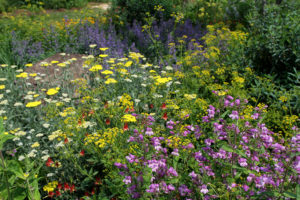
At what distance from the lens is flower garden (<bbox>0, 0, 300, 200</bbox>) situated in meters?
1.93

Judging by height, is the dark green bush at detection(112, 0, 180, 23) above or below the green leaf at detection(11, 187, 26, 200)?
above

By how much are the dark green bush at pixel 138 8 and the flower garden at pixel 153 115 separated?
0.14 ft

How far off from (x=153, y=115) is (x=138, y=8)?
4.37m

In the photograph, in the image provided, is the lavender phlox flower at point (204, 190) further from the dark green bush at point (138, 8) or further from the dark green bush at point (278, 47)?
the dark green bush at point (138, 8)

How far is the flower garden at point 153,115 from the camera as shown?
1.93 meters

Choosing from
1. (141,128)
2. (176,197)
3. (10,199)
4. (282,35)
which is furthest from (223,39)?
(10,199)

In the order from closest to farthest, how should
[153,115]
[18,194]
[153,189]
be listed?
[153,189], [18,194], [153,115]

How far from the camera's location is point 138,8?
679 cm

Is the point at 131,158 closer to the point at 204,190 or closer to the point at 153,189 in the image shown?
the point at 153,189

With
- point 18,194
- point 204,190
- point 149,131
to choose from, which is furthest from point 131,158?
point 18,194

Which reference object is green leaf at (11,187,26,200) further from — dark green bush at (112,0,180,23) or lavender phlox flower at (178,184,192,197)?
dark green bush at (112,0,180,23)

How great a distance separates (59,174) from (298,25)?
13.0 ft

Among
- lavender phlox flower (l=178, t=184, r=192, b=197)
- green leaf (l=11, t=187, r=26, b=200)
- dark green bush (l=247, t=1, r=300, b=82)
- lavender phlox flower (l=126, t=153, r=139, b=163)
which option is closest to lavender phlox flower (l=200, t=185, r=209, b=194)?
lavender phlox flower (l=178, t=184, r=192, b=197)

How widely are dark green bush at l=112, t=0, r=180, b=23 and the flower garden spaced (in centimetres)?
4
